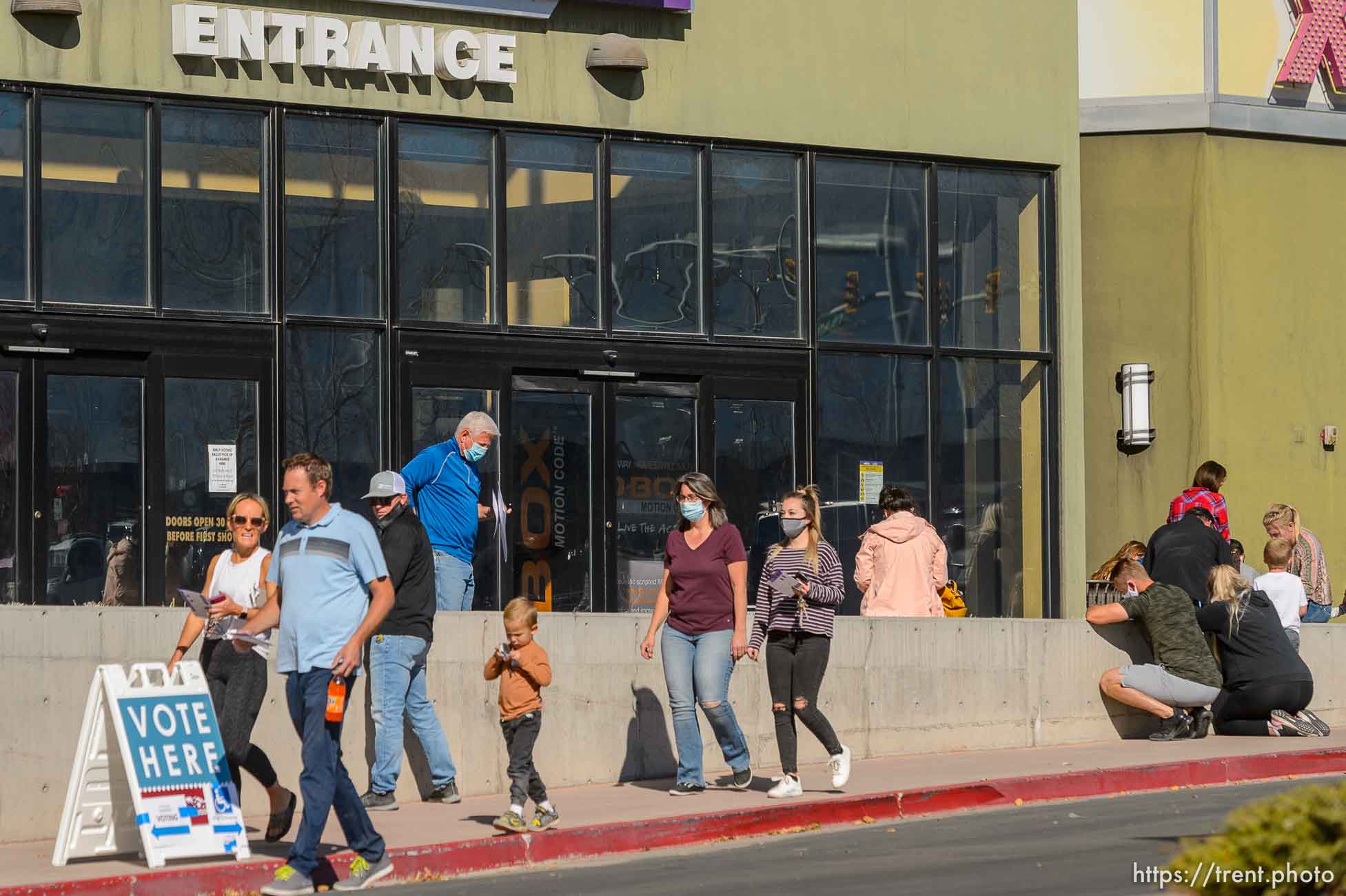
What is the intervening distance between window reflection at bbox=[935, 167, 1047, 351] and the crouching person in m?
5.36

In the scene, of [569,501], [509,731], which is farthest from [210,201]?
[509,731]

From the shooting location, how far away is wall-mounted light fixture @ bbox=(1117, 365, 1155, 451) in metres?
21.2

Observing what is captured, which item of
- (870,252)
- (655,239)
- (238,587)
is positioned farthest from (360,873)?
(870,252)

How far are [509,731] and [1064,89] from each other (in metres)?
12.2

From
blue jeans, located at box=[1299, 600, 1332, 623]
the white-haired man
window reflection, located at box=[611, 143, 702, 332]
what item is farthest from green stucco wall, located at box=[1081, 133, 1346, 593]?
the white-haired man

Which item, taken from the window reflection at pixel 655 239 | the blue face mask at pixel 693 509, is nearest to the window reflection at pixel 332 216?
the window reflection at pixel 655 239

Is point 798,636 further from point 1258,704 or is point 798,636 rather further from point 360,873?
point 1258,704

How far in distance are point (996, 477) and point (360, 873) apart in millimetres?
11909

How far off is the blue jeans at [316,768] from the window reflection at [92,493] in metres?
7.50

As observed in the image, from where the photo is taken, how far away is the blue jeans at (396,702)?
11859 millimetres

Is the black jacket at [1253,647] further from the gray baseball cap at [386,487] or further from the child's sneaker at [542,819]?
the gray baseball cap at [386,487]

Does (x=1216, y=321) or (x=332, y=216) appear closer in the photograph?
(x=332, y=216)

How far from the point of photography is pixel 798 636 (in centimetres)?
1240

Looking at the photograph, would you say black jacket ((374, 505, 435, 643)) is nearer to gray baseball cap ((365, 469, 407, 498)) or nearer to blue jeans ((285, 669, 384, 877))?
gray baseball cap ((365, 469, 407, 498))
